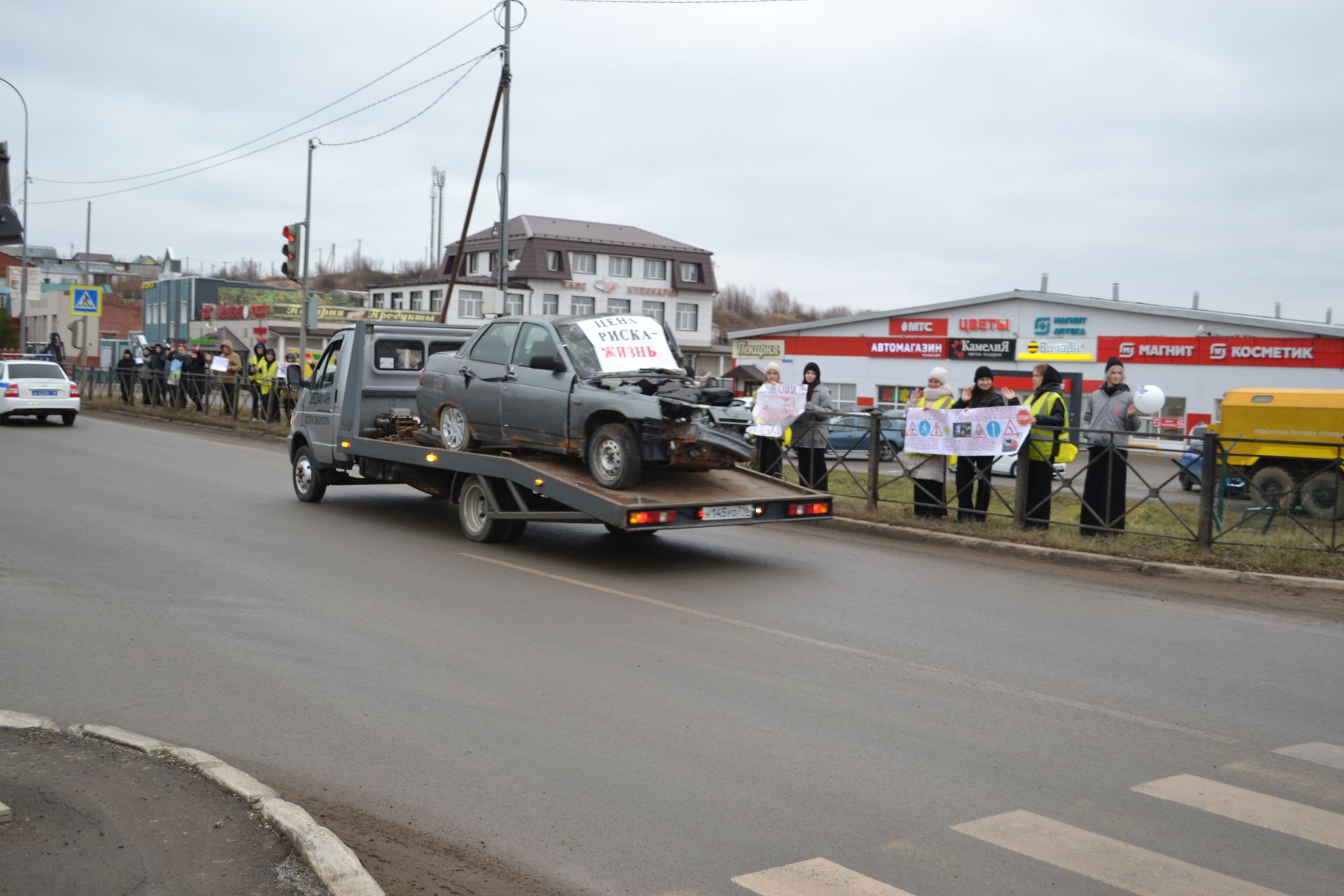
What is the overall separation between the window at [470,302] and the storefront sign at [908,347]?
33.2 metres

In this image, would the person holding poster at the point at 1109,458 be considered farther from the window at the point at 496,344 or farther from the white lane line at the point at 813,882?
the white lane line at the point at 813,882

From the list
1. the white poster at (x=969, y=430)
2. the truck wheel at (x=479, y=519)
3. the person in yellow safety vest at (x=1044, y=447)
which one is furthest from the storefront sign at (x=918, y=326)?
the truck wheel at (x=479, y=519)

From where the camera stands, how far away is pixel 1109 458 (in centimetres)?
1236

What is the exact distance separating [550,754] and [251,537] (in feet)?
23.4

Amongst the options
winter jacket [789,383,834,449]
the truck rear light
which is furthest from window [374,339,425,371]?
the truck rear light

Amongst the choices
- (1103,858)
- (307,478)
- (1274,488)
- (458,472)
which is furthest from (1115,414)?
(307,478)

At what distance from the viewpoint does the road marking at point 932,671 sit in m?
6.17

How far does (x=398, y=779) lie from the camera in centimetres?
507

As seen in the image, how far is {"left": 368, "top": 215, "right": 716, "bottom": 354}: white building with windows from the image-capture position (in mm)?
77250

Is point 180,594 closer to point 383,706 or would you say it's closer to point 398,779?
point 383,706

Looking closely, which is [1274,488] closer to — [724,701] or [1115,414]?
[1115,414]

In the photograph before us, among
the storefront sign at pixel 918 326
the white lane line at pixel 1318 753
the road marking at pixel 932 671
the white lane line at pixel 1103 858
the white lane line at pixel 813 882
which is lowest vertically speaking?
the white lane line at pixel 813 882

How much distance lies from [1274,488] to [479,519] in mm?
8336

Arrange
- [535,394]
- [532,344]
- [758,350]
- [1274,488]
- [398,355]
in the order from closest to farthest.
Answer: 1. [535,394]
2. [532,344]
3. [1274,488]
4. [398,355]
5. [758,350]
